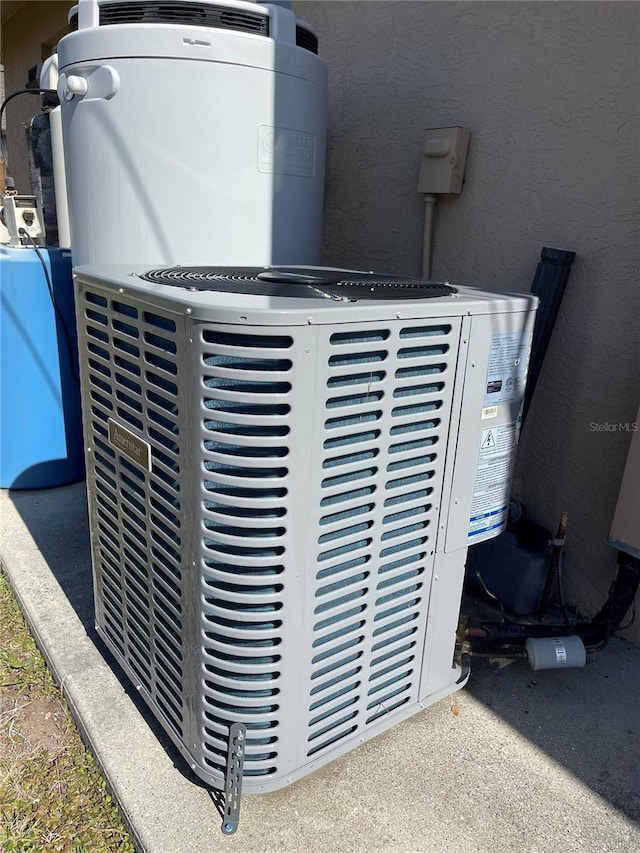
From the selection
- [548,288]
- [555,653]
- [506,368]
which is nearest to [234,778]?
[555,653]

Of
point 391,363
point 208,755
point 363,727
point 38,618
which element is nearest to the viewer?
point 391,363

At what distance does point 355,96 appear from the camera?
2906 millimetres

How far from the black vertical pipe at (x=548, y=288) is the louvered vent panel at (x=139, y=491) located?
1237 mm

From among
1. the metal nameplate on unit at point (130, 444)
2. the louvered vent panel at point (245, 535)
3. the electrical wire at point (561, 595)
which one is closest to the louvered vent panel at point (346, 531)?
the louvered vent panel at point (245, 535)

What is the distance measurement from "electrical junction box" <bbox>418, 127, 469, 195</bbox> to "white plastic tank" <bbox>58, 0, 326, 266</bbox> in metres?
0.46

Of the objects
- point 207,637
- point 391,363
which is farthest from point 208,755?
point 391,363

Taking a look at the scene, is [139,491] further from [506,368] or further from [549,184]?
[549,184]

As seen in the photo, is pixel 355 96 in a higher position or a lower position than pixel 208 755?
higher

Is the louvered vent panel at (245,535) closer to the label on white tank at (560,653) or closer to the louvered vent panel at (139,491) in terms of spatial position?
the louvered vent panel at (139,491)

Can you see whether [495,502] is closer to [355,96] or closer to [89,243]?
[89,243]

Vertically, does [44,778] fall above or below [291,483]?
below

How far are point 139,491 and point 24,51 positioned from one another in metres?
8.35

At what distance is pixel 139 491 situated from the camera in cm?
160

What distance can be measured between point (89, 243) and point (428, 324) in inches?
56.7
